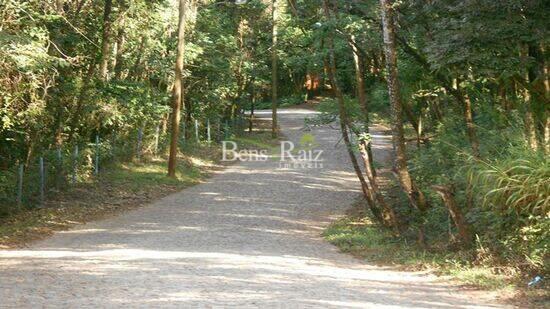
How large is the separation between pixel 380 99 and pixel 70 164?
31.4 feet

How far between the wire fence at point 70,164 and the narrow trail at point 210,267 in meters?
2.15

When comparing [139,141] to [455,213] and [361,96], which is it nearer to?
[361,96]

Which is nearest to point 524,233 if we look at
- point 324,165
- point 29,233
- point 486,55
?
point 486,55

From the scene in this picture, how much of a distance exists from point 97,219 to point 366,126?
727 cm

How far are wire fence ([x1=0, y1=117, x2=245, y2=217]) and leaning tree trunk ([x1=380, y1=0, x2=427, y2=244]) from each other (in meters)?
9.10

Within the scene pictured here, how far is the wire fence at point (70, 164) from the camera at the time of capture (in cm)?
1811

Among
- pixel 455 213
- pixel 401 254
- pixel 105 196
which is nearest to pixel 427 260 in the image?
pixel 455 213

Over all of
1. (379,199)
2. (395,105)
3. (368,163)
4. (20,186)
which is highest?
(395,105)

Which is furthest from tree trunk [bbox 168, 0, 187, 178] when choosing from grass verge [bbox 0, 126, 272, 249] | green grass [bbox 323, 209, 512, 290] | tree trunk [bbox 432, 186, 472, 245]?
tree trunk [bbox 432, 186, 472, 245]

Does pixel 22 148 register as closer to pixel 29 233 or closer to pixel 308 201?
pixel 29 233

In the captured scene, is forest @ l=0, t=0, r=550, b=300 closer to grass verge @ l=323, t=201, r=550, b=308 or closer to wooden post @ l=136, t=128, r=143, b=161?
wooden post @ l=136, t=128, r=143, b=161

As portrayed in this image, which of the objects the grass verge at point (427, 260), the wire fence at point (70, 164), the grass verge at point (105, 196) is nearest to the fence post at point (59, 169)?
the wire fence at point (70, 164)

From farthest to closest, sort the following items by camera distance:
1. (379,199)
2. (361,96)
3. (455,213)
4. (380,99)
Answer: (380,99), (361,96), (379,199), (455,213)

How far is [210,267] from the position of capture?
36.8 ft
